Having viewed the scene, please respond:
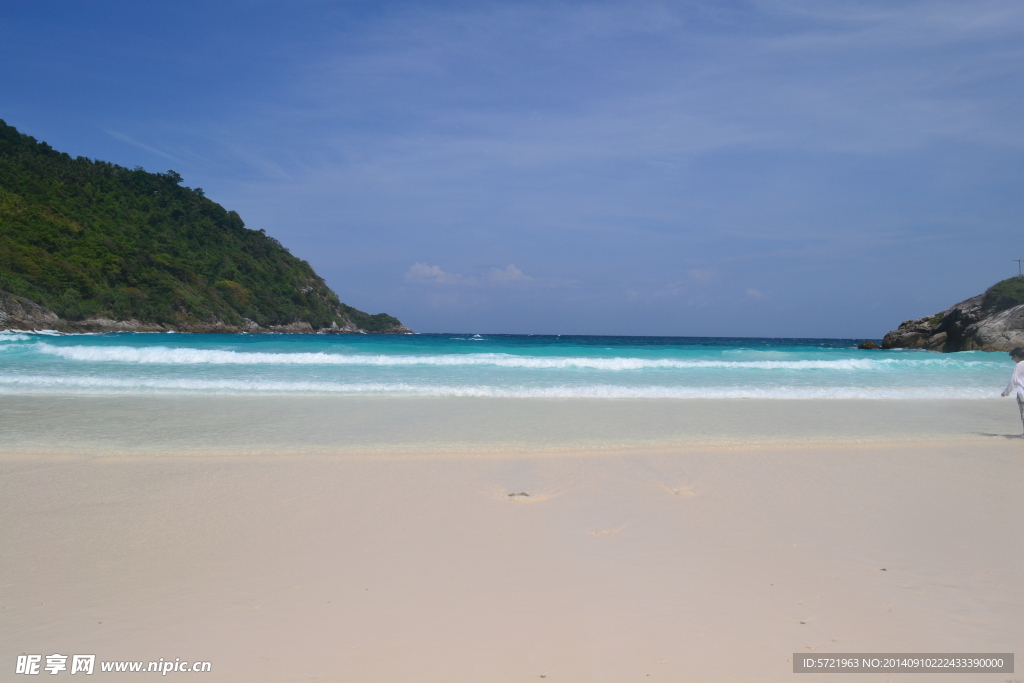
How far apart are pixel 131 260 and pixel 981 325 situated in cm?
7308

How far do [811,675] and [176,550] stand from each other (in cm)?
400

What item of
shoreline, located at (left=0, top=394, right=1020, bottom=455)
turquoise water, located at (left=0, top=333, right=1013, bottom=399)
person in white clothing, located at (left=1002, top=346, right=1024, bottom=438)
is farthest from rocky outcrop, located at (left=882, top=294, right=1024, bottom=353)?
person in white clothing, located at (left=1002, top=346, right=1024, bottom=438)

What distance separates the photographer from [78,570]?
3467mm

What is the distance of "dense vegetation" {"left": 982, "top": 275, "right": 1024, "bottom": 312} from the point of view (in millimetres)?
32750

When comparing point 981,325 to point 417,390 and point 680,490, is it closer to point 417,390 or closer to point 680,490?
point 417,390

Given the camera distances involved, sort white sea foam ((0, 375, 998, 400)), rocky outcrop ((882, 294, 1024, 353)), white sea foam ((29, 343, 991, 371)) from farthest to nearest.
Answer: rocky outcrop ((882, 294, 1024, 353)) < white sea foam ((29, 343, 991, 371)) < white sea foam ((0, 375, 998, 400))

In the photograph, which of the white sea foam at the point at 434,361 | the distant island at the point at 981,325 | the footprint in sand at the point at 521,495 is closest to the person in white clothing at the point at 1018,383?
the footprint in sand at the point at 521,495

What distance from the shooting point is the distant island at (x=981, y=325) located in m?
30.6

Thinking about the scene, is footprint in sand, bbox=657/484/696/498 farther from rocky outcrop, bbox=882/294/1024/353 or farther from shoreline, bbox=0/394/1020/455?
rocky outcrop, bbox=882/294/1024/353

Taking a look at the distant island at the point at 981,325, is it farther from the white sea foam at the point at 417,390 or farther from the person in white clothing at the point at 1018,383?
the person in white clothing at the point at 1018,383

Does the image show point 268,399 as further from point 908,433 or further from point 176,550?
→ point 908,433

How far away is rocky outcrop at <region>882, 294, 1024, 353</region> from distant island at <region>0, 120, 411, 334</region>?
66142mm

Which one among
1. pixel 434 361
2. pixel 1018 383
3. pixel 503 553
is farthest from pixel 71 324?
pixel 1018 383

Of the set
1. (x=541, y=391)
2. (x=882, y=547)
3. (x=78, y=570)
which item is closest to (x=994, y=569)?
(x=882, y=547)
